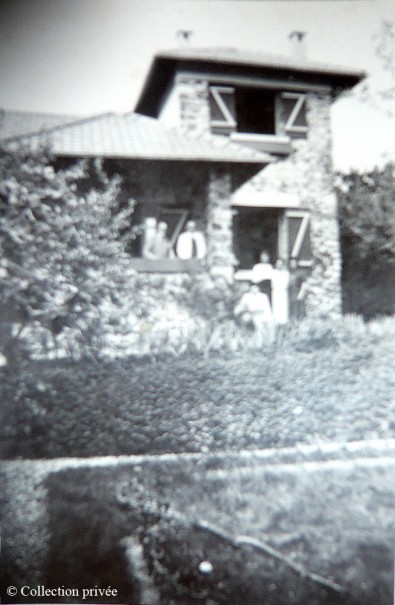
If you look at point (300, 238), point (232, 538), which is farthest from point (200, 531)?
point (300, 238)

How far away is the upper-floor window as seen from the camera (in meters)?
1.92

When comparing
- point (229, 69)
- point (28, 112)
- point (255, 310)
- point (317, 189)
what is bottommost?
point (255, 310)

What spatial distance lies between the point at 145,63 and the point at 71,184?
508mm

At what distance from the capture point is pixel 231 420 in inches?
69.4

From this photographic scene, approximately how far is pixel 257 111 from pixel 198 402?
1.20 metres

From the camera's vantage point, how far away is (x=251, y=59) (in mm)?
1835

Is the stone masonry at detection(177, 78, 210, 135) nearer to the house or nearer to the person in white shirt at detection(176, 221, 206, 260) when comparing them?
the house

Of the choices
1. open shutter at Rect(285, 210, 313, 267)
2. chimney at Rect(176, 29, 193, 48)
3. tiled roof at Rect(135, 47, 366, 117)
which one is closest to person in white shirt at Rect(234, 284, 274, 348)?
open shutter at Rect(285, 210, 313, 267)

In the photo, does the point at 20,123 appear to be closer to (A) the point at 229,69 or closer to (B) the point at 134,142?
(B) the point at 134,142

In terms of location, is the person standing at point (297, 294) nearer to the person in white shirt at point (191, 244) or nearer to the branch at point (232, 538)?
the person in white shirt at point (191, 244)

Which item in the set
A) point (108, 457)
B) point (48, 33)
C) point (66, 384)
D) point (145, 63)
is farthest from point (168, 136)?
point (108, 457)

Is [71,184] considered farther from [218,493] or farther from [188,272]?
[218,493]

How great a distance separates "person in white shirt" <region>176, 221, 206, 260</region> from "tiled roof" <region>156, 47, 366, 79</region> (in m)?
0.63

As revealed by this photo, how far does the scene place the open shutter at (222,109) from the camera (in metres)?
1.92
